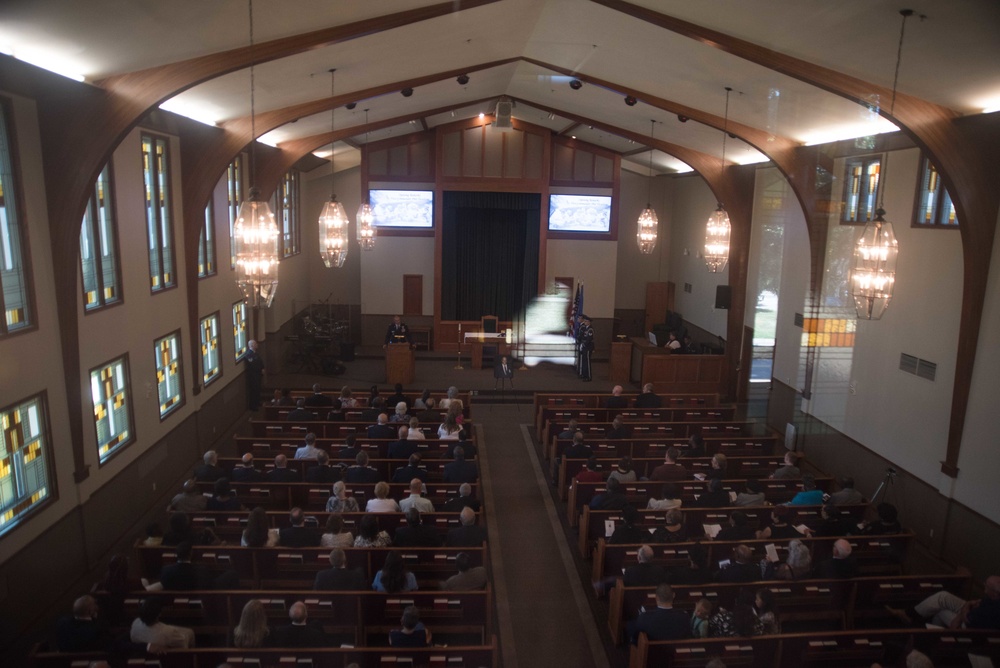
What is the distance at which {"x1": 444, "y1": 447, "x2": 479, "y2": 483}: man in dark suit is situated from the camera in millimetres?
8672

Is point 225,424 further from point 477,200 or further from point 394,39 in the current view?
point 477,200

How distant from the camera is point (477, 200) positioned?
19.4 meters

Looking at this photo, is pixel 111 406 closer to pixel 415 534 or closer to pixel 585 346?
pixel 415 534

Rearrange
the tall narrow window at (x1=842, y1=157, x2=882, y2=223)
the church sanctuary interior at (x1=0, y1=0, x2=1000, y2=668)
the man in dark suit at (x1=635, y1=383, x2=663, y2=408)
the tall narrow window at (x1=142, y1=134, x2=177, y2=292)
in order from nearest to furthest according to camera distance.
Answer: the church sanctuary interior at (x1=0, y1=0, x2=1000, y2=668), the tall narrow window at (x1=842, y1=157, x2=882, y2=223), the tall narrow window at (x1=142, y1=134, x2=177, y2=292), the man in dark suit at (x1=635, y1=383, x2=663, y2=408)

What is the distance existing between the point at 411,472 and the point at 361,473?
61 centimetres

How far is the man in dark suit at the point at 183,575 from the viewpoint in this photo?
18.7ft

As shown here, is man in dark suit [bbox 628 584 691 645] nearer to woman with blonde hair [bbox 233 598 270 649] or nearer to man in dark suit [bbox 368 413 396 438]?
woman with blonde hair [bbox 233 598 270 649]

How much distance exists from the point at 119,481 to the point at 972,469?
33.4 feet

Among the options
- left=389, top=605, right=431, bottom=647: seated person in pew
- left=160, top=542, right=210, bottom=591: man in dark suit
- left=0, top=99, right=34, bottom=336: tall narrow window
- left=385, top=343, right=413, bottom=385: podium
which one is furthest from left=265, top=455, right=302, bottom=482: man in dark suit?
left=385, top=343, right=413, bottom=385: podium

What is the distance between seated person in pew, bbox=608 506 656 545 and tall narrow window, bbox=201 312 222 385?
7.72 meters

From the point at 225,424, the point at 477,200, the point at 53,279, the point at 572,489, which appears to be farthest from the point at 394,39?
the point at 477,200

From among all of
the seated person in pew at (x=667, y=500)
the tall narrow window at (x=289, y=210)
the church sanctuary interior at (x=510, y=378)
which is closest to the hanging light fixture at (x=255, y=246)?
the church sanctuary interior at (x=510, y=378)

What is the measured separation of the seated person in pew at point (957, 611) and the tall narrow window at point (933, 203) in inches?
179

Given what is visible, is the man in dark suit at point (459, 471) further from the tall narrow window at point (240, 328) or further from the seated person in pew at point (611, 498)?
the tall narrow window at point (240, 328)
